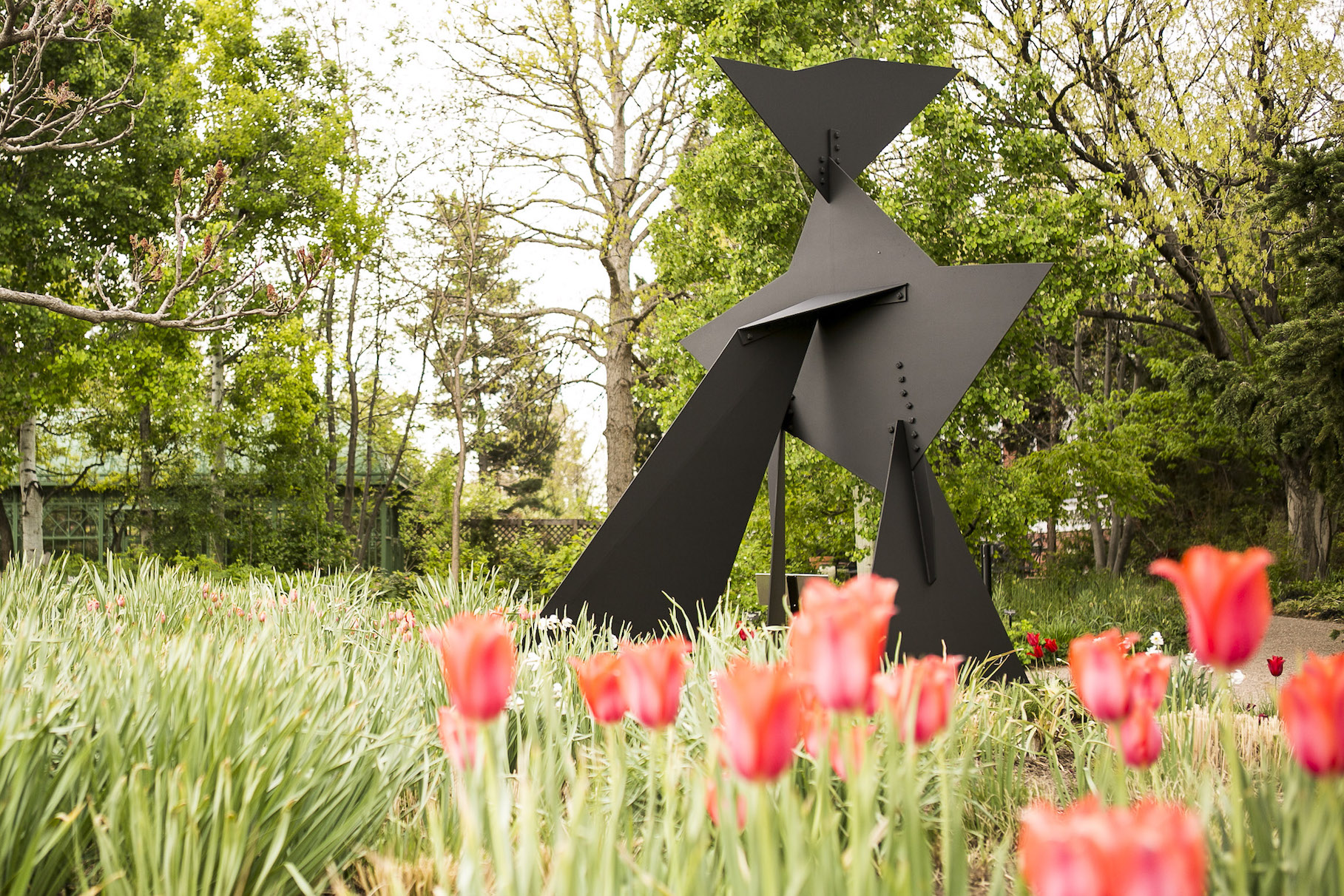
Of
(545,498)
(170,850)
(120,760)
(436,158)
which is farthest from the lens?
(545,498)

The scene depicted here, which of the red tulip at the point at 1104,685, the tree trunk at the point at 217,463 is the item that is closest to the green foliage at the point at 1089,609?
the red tulip at the point at 1104,685

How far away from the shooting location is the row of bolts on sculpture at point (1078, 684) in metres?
0.70

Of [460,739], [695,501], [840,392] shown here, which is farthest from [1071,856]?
[840,392]

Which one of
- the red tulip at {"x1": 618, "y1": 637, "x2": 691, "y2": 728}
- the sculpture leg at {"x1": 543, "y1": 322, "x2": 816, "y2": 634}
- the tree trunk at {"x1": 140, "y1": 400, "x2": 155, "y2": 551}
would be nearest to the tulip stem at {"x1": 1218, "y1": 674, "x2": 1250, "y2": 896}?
the red tulip at {"x1": 618, "y1": 637, "x2": 691, "y2": 728}

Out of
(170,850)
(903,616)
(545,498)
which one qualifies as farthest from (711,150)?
(545,498)

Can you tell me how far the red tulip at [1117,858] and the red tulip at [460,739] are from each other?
68 centimetres

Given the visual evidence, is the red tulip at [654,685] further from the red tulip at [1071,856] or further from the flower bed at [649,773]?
the red tulip at [1071,856]

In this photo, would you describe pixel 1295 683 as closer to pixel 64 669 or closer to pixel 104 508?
pixel 64 669

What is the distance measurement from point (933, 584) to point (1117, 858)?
3982mm

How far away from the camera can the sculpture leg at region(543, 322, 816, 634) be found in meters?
4.77

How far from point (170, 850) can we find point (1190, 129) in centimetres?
1495

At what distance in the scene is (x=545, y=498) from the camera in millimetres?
27344

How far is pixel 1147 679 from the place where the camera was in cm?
128

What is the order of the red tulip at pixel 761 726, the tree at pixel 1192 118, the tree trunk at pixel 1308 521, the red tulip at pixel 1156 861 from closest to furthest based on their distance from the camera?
1. the red tulip at pixel 1156 861
2. the red tulip at pixel 761 726
3. the tree at pixel 1192 118
4. the tree trunk at pixel 1308 521
